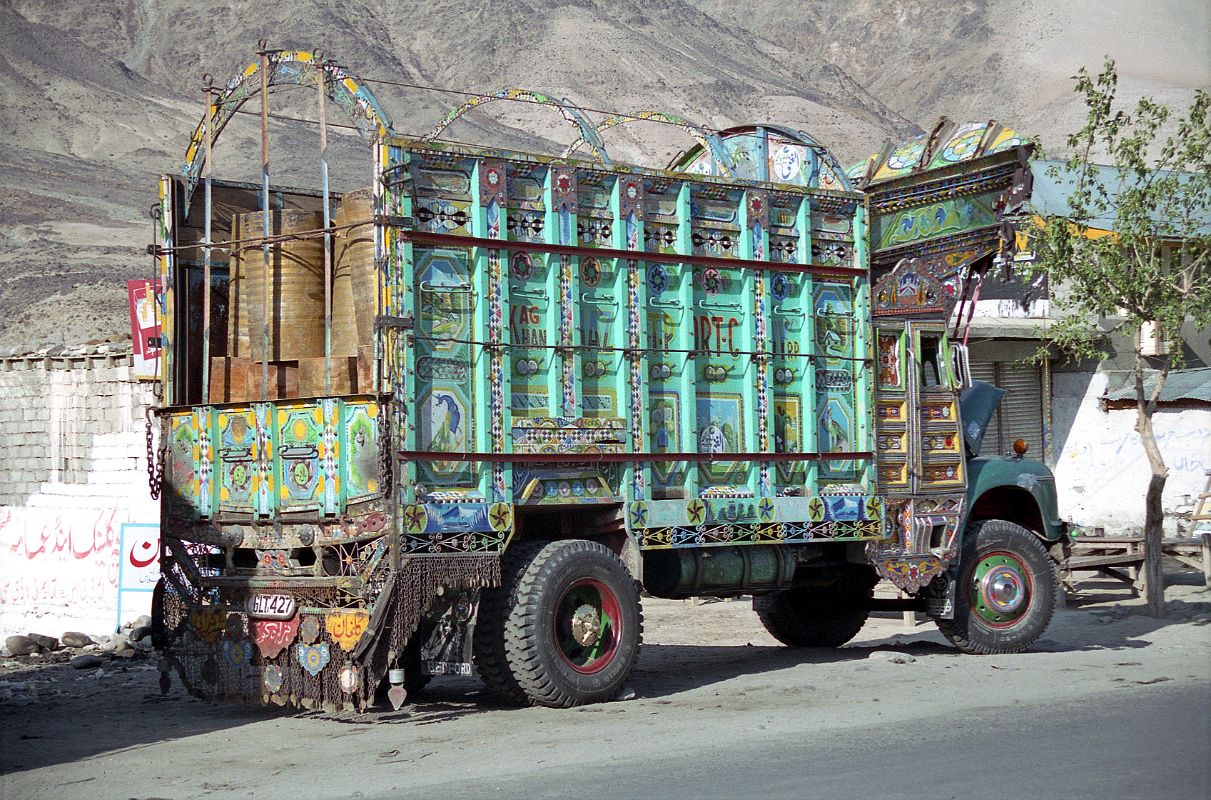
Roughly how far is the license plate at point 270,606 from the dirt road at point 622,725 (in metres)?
0.75

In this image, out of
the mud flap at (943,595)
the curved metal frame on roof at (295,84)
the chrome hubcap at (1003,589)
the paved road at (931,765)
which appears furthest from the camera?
the chrome hubcap at (1003,589)

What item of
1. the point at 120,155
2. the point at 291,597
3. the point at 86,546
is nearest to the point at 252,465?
the point at 291,597

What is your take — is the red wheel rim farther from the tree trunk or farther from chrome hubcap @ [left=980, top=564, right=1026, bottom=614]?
the tree trunk

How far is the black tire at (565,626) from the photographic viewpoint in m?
10.3

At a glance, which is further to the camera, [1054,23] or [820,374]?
[1054,23]

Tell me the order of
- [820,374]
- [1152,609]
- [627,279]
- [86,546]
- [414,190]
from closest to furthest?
[414,190], [627,279], [820,374], [1152,609], [86,546]

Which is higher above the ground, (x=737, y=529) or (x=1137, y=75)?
(x=1137, y=75)

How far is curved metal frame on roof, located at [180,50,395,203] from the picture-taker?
403 inches

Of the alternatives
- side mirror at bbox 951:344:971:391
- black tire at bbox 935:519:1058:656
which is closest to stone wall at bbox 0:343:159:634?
side mirror at bbox 951:344:971:391

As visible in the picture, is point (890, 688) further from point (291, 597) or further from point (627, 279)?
point (291, 597)

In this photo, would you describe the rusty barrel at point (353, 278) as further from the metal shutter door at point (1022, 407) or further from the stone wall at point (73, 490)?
the metal shutter door at point (1022, 407)

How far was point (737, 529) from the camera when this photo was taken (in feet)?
38.3

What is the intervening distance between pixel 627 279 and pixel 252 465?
2.99 m

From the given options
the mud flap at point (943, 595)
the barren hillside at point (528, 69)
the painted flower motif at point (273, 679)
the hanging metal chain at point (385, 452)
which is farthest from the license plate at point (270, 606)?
the barren hillside at point (528, 69)
